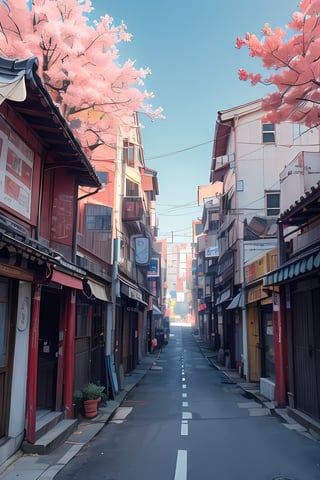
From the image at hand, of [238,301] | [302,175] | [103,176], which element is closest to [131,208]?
[103,176]

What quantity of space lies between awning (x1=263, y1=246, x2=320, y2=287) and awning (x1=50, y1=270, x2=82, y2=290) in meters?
4.69

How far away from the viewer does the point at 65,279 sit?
28.2 ft

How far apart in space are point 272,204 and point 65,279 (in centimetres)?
1609

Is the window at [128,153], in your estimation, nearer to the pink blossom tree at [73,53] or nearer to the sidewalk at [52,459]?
the pink blossom tree at [73,53]

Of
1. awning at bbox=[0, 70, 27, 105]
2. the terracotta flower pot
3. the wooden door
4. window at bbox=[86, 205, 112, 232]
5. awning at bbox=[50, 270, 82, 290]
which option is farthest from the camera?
the wooden door

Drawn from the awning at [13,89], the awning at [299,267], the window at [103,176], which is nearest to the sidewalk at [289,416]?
A: the awning at [299,267]

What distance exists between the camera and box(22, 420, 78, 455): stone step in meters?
7.70

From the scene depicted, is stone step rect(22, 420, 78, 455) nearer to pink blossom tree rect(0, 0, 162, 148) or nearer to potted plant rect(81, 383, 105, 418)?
potted plant rect(81, 383, 105, 418)

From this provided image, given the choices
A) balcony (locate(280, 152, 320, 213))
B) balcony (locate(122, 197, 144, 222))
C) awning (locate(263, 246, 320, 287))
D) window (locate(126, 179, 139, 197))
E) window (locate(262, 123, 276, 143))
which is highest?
window (locate(262, 123, 276, 143))

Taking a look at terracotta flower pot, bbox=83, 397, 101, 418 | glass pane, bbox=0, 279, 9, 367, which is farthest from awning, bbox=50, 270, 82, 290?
terracotta flower pot, bbox=83, 397, 101, 418

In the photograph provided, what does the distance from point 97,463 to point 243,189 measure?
17.2 meters

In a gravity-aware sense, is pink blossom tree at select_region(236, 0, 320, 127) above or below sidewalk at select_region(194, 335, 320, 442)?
above

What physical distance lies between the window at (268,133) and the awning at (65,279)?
649 inches

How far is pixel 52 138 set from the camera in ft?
28.9
